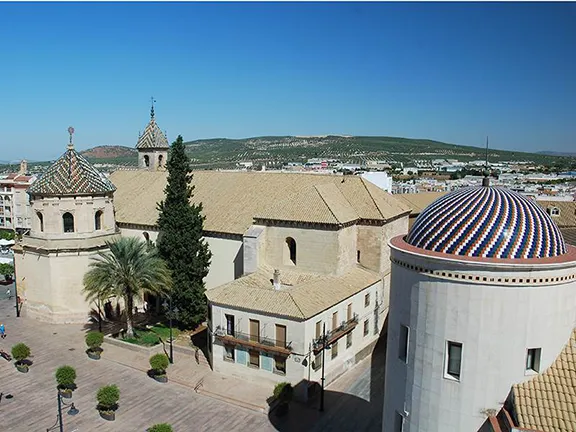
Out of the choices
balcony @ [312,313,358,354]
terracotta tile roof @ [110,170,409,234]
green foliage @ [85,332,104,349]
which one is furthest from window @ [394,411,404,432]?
green foliage @ [85,332,104,349]

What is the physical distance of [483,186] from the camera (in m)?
14.7

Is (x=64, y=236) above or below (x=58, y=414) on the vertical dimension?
above

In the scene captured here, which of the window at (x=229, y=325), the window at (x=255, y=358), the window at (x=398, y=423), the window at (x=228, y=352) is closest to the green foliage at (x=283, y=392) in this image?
the window at (x=255, y=358)

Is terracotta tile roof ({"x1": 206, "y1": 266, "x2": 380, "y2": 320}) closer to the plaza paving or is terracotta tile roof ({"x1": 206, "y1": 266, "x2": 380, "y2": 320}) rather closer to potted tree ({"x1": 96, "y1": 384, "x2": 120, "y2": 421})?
the plaza paving

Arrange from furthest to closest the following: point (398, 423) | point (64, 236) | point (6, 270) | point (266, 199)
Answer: point (6, 270)
point (266, 199)
point (64, 236)
point (398, 423)

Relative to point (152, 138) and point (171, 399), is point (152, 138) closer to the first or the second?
point (152, 138)

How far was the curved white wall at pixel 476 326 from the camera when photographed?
486 inches

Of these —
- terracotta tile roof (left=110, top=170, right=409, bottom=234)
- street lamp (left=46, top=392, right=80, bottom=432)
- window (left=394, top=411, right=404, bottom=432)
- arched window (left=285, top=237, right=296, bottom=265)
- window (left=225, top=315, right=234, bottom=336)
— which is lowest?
street lamp (left=46, top=392, right=80, bottom=432)

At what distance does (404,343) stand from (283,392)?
39.4ft

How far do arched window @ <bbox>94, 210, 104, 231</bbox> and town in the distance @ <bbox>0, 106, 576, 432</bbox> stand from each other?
8 centimetres

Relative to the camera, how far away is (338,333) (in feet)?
92.8

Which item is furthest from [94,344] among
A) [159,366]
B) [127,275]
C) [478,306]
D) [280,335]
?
[478,306]

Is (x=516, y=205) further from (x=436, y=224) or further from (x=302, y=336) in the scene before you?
(x=302, y=336)

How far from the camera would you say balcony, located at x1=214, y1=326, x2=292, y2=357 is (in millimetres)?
26328
